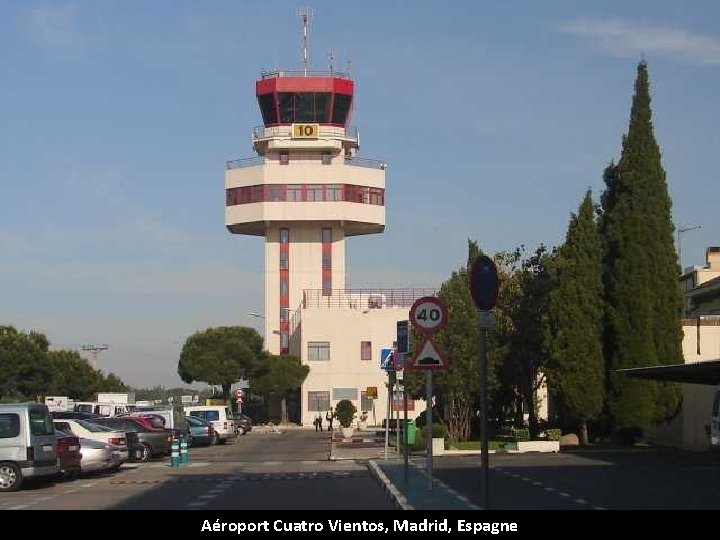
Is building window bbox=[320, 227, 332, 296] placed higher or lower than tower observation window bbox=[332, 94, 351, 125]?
lower

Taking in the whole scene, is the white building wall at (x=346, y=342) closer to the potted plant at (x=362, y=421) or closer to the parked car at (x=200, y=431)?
the potted plant at (x=362, y=421)

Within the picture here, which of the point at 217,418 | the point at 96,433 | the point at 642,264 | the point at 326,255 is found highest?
the point at 326,255

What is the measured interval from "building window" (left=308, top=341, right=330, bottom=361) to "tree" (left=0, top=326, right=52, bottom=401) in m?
23.5

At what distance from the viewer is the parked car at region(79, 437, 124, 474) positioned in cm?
3070

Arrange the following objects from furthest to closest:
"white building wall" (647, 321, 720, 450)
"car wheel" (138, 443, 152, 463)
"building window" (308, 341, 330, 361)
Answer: "building window" (308, 341, 330, 361) < "white building wall" (647, 321, 720, 450) < "car wheel" (138, 443, 152, 463)

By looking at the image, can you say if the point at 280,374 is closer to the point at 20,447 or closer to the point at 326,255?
the point at 326,255

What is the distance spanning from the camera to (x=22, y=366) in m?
97.1

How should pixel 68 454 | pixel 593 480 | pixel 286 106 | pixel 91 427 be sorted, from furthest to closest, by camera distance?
pixel 286 106, pixel 91 427, pixel 68 454, pixel 593 480

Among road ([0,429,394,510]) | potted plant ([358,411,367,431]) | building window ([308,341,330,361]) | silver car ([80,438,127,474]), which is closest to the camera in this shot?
road ([0,429,394,510])

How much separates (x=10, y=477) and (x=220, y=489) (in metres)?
4.74

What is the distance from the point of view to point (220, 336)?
97.3 meters

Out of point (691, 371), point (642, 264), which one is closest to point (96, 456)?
point (691, 371)

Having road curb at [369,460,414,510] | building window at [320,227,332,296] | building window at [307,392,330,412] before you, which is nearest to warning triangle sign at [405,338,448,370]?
road curb at [369,460,414,510]

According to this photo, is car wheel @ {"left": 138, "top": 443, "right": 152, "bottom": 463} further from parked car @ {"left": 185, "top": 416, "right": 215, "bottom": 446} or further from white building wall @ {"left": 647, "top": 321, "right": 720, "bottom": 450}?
white building wall @ {"left": 647, "top": 321, "right": 720, "bottom": 450}
